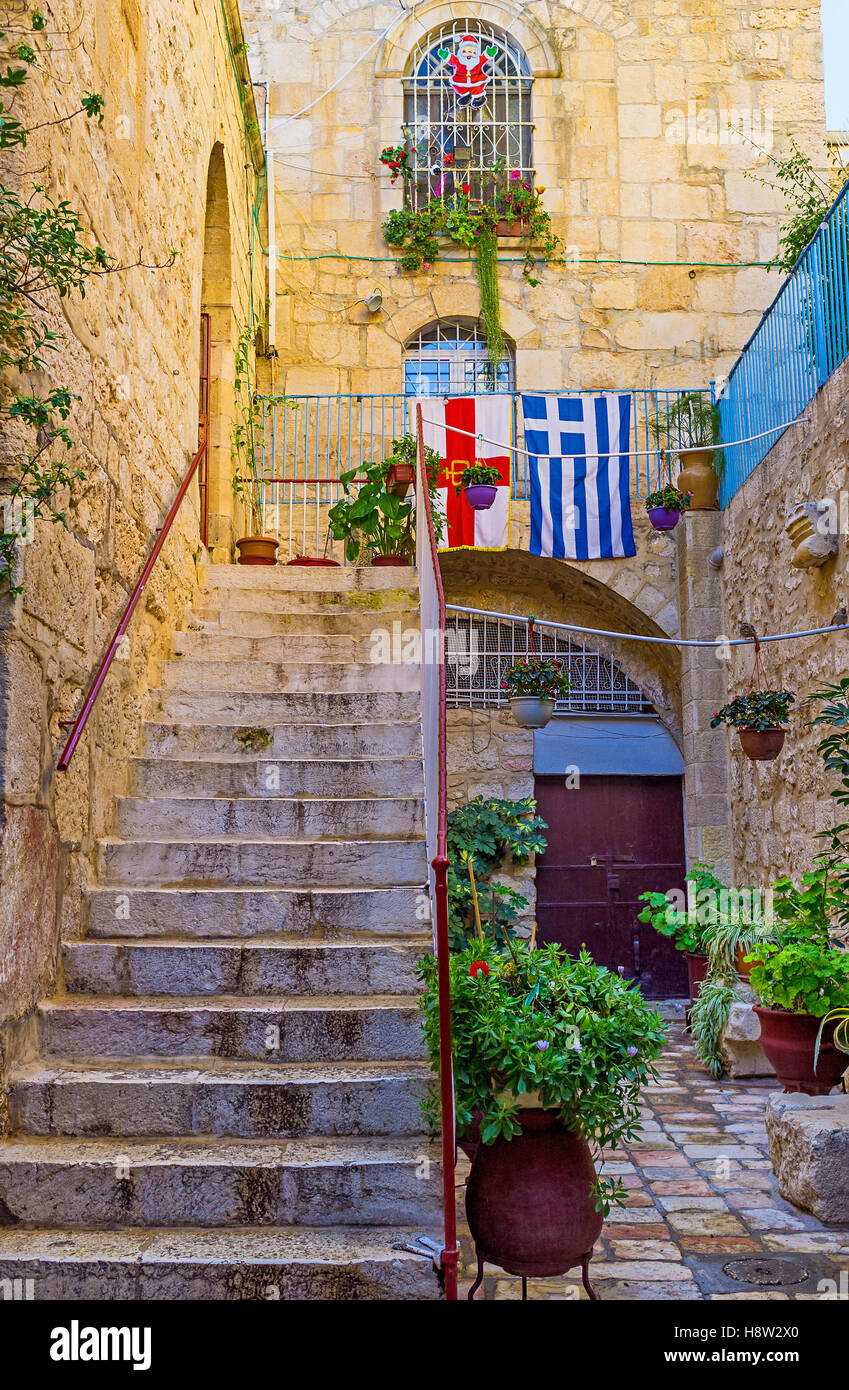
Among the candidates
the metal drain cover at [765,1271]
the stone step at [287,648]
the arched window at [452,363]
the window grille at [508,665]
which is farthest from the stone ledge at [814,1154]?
the arched window at [452,363]

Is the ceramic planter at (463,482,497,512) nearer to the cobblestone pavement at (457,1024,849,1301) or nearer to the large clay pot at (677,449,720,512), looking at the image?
the large clay pot at (677,449,720,512)

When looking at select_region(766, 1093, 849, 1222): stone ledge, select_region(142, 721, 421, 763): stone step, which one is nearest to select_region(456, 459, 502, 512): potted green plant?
select_region(142, 721, 421, 763): stone step

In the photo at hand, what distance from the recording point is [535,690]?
685cm

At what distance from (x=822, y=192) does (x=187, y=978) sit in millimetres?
9159

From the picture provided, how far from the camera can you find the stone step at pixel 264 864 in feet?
13.0

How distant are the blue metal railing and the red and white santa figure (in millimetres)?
4007

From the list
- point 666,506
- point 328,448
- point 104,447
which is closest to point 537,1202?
point 104,447

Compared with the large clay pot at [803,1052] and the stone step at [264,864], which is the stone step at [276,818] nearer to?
the stone step at [264,864]

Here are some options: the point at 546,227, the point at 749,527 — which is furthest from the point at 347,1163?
the point at 546,227

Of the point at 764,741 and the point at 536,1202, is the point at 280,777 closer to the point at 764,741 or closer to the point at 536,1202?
the point at 536,1202

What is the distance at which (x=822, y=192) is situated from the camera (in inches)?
386

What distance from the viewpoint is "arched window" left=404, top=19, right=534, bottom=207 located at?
9.93 meters
